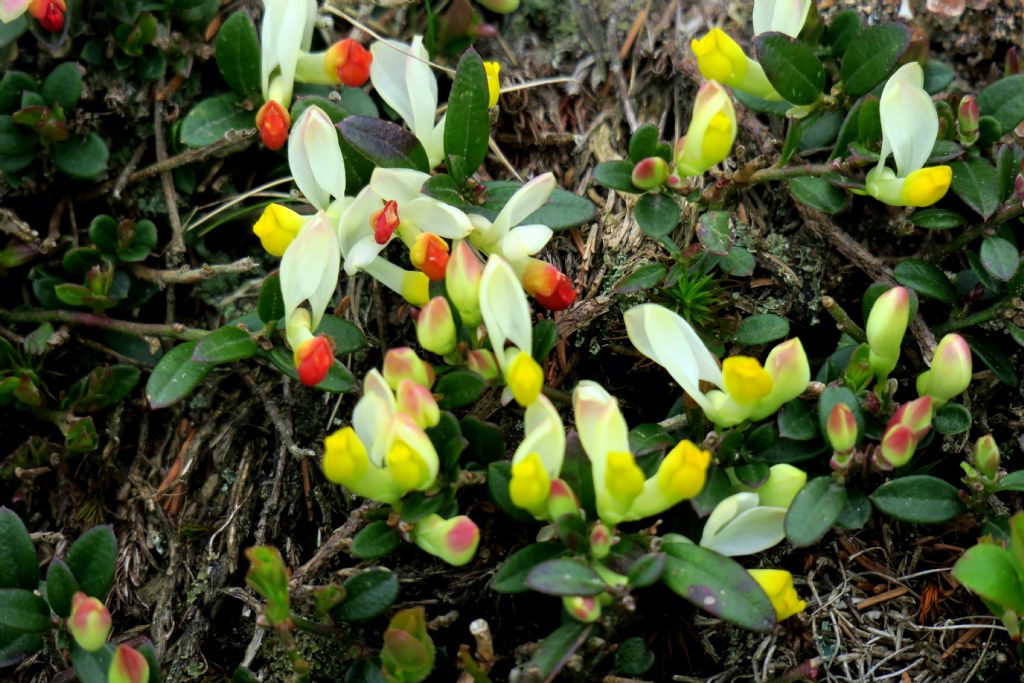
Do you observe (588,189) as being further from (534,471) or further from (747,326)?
(534,471)

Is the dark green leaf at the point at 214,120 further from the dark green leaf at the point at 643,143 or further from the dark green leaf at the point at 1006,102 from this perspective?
the dark green leaf at the point at 1006,102

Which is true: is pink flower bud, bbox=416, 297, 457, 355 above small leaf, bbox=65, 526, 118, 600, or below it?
above

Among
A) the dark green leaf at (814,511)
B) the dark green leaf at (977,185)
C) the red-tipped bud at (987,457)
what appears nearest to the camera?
the dark green leaf at (814,511)

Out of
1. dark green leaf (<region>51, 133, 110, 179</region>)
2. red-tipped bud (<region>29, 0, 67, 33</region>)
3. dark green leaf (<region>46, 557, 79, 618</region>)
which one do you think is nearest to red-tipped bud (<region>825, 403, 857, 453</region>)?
dark green leaf (<region>46, 557, 79, 618</region>)

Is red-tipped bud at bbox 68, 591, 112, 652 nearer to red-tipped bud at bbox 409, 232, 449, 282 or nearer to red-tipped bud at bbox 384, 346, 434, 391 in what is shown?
red-tipped bud at bbox 384, 346, 434, 391

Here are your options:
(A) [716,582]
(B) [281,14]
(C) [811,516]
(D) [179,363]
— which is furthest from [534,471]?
(B) [281,14]

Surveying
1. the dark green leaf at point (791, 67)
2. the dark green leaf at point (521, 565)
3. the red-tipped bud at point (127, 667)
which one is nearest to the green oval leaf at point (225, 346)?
the red-tipped bud at point (127, 667)
